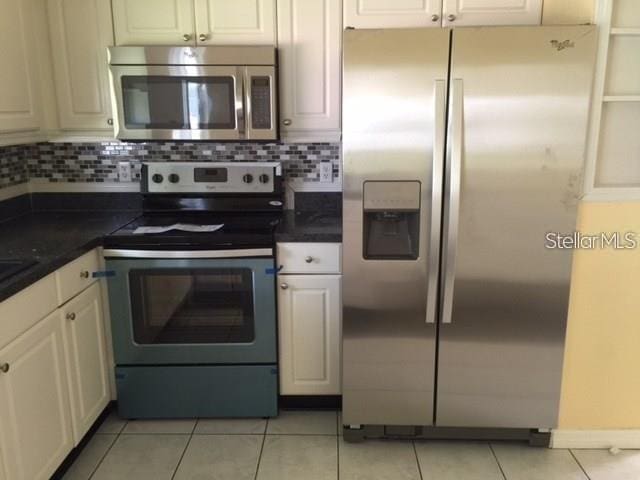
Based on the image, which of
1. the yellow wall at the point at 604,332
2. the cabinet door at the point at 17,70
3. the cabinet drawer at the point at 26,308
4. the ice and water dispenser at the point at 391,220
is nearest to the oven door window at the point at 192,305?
the cabinet drawer at the point at 26,308

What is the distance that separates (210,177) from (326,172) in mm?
594

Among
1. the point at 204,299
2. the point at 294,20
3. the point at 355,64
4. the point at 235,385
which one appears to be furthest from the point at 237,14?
the point at 235,385

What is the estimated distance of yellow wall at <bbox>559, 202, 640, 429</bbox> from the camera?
2295 mm

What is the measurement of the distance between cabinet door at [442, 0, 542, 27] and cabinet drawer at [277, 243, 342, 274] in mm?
1121

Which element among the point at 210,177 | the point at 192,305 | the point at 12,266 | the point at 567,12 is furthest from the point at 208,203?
the point at 567,12

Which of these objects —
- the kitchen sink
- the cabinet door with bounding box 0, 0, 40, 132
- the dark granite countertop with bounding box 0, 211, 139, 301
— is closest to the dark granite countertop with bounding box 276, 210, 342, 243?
the dark granite countertop with bounding box 0, 211, 139, 301

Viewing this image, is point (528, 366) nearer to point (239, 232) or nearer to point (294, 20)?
point (239, 232)

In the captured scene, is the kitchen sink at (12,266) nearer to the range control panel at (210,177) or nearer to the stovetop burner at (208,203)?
the stovetop burner at (208,203)

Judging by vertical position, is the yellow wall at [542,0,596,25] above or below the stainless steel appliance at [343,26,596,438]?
above

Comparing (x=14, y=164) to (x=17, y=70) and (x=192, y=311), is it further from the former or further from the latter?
(x=192, y=311)

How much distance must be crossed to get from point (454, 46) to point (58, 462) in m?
2.16

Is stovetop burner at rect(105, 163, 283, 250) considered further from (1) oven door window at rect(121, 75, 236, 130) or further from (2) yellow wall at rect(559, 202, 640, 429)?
(2) yellow wall at rect(559, 202, 640, 429)

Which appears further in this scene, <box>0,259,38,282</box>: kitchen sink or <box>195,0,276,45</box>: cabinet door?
<box>195,0,276,45</box>: cabinet door

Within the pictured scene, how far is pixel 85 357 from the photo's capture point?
239cm
